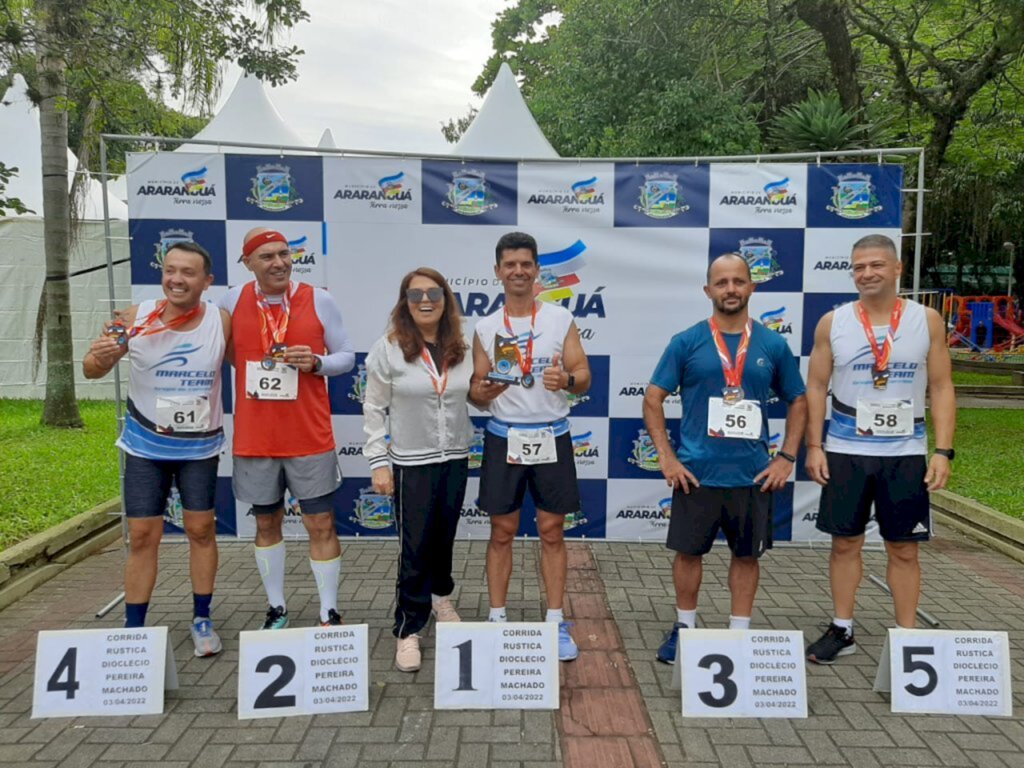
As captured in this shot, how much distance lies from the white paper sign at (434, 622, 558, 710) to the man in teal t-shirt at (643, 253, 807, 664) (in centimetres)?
74

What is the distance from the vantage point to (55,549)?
4508 millimetres

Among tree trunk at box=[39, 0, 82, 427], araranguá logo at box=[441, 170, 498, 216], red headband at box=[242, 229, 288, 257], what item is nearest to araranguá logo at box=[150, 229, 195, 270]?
red headband at box=[242, 229, 288, 257]

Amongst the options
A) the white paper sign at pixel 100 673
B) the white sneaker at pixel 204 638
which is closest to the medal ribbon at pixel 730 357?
the white paper sign at pixel 100 673

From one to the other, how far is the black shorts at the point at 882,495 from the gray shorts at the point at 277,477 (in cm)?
226

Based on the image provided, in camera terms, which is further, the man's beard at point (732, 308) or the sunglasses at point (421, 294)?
the sunglasses at point (421, 294)

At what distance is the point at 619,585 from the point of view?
4.31m

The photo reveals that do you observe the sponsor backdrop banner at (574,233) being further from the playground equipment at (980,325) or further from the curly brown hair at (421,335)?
the playground equipment at (980,325)

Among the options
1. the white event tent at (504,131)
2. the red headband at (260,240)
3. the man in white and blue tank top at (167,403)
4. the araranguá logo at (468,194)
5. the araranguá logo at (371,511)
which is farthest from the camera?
the white event tent at (504,131)

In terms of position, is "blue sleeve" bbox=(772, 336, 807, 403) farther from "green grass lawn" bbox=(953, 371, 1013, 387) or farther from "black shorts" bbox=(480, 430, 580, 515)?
"green grass lawn" bbox=(953, 371, 1013, 387)

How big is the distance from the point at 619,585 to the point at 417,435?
6.11 ft

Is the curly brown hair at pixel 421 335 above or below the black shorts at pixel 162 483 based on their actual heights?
above

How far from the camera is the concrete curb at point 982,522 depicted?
491 centimetres

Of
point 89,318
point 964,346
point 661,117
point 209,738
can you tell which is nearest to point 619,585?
point 209,738

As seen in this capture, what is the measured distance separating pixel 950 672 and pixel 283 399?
293 centimetres
